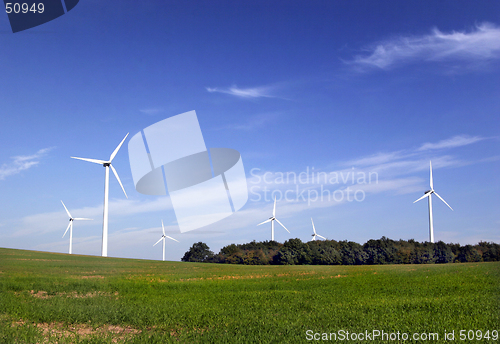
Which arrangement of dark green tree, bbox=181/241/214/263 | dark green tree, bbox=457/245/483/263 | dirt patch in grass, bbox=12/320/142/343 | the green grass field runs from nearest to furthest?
the green grass field → dirt patch in grass, bbox=12/320/142/343 → dark green tree, bbox=457/245/483/263 → dark green tree, bbox=181/241/214/263

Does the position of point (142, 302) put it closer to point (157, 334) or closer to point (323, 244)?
point (157, 334)

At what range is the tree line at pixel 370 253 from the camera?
10531 cm

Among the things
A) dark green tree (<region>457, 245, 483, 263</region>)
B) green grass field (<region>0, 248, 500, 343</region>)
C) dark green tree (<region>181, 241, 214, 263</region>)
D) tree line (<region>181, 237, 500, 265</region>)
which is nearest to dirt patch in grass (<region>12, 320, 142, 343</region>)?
green grass field (<region>0, 248, 500, 343</region>)

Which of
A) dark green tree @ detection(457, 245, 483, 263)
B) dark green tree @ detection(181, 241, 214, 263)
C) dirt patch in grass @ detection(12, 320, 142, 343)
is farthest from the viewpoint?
dark green tree @ detection(181, 241, 214, 263)

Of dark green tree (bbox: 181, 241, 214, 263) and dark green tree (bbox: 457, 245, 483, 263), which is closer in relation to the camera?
dark green tree (bbox: 457, 245, 483, 263)

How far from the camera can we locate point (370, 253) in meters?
112

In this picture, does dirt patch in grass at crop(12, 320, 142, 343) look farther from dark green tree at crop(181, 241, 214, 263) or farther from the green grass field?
dark green tree at crop(181, 241, 214, 263)

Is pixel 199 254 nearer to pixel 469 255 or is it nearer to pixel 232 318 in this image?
pixel 469 255

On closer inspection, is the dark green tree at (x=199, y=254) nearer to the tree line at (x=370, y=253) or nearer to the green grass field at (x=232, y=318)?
the tree line at (x=370, y=253)

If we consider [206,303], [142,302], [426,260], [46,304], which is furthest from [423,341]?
[426,260]

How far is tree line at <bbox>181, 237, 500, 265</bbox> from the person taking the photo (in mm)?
105312

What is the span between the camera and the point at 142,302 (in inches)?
797

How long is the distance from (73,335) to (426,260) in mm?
108326

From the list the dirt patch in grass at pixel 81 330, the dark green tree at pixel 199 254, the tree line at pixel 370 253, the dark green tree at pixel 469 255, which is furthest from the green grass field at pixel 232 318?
the dark green tree at pixel 199 254
